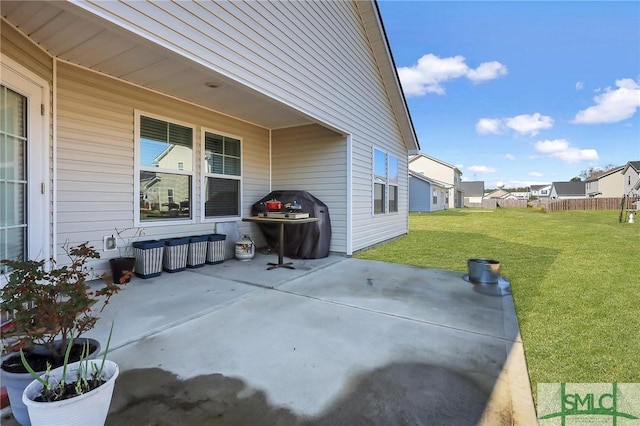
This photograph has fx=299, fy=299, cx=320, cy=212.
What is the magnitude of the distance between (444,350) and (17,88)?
4703mm

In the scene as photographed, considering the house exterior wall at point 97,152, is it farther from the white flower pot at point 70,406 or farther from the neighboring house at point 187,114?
the white flower pot at point 70,406

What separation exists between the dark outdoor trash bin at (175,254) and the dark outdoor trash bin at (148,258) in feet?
0.56

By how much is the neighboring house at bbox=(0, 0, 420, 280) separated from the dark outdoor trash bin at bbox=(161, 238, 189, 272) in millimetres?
405

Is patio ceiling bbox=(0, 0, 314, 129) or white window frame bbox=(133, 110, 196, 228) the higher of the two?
patio ceiling bbox=(0, 0, 314, 129)

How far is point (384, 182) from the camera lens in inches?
324

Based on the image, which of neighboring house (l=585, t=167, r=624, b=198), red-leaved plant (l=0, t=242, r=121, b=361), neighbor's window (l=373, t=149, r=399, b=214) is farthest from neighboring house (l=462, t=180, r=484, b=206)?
red-leaved plant (l=0, t=242, r=121, b=361)

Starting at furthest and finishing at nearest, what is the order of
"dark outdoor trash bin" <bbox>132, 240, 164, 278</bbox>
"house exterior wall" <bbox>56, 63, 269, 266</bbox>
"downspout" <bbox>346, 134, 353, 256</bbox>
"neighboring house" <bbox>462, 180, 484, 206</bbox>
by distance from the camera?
"neighboring house" <bbox>462, 180, 484, 206</bbox> < "downspout" <bbox>346, 134, 353, 256</bbox> < "dark outdoor trash bin" <bbox>132, 240, 164, 278</bbox> < "house exterior wall" <bbox>56, 63, 269, 266</bbox>

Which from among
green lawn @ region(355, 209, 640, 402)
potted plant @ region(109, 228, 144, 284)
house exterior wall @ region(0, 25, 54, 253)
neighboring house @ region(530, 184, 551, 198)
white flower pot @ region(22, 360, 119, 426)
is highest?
neighboring house @ region(530, 184, 551, 198)

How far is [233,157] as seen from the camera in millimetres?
6336

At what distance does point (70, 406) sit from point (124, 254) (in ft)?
12.5

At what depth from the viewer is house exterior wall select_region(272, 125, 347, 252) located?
6.42m

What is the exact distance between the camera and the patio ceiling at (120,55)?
2.69 metres

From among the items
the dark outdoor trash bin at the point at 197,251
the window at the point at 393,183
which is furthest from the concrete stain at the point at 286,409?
the window at the point at 393,183

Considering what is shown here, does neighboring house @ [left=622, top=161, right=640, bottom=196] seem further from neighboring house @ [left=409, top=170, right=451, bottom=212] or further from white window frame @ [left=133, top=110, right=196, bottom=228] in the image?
white window frame @ [left=133, top=110, right=196, bottom=228]
